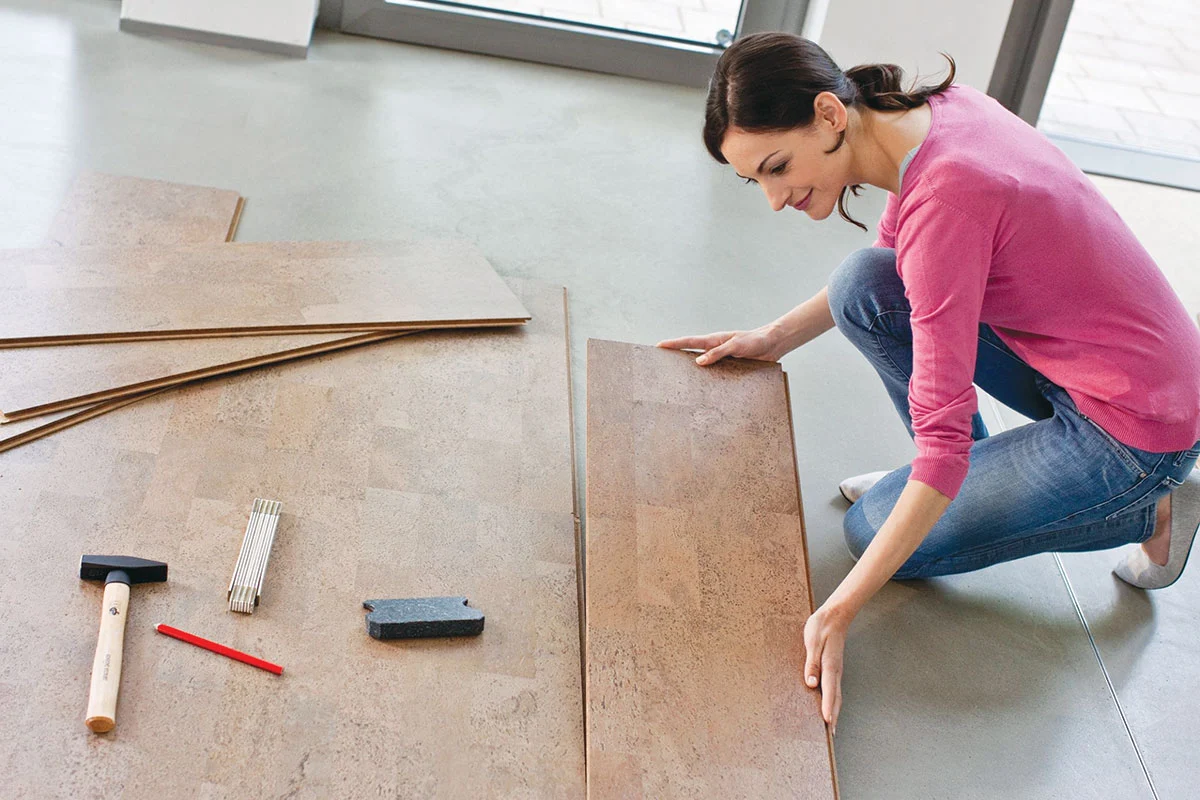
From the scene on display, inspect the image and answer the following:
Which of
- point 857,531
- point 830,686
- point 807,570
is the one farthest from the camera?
point 857,531

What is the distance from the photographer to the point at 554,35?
4.17 metres

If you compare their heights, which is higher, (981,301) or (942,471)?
(981,301)

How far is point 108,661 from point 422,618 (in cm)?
49

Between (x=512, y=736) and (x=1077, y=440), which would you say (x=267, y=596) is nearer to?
(x=512, y=736)

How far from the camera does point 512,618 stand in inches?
79.2

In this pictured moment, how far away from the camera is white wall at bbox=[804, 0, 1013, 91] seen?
3.83 metres

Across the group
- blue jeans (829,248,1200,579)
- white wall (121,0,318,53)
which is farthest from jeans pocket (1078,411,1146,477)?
white wall (121,0,318,53)

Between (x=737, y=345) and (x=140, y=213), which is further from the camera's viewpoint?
(x=140, y=213)

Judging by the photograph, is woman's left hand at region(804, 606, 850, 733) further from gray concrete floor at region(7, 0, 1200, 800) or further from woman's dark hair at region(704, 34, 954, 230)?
woman's dark hair at region(704, 34, 954, 230)

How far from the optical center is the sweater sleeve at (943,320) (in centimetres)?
176

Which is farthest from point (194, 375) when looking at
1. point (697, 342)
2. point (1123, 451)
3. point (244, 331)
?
point (1123, 451)

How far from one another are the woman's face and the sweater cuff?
43 centimetres

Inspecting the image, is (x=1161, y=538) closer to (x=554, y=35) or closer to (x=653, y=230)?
(x=653, y=230)

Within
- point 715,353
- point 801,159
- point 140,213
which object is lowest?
point 140,213
